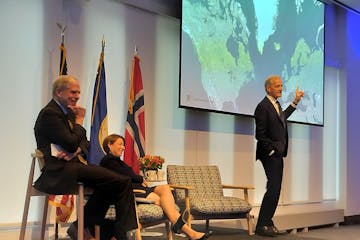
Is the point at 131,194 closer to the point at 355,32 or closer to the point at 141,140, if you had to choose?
the point at 141,140

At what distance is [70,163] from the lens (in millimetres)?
3453

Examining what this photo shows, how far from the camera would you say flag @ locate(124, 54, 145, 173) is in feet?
16.6

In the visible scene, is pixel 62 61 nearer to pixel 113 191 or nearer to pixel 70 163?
pixel 70 163

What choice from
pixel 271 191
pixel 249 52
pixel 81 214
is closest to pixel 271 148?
pixel 271 191

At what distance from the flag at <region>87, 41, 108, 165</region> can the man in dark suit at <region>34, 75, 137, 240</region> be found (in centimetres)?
99

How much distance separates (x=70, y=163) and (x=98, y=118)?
1383 millimetres

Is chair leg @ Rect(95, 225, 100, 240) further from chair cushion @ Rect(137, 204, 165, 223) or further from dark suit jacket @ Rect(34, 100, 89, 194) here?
dark suit jacket @ Rect(34, 100, 89, 194)

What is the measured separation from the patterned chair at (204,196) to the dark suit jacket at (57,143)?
51.6 inches

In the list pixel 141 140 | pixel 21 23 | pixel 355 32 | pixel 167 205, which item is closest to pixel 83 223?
pixel 167 205

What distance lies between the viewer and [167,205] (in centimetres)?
408

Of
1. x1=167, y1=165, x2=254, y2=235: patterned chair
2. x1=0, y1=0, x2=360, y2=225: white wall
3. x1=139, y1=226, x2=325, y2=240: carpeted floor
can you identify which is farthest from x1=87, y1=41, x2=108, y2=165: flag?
x1=139, y1=226, x2=325, y2=240: carpeted floor

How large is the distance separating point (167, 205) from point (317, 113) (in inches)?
159

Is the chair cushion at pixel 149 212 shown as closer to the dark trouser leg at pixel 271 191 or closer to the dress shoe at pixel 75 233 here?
the dress shoe at pixel 75 233

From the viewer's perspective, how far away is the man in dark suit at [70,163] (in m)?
3.42
